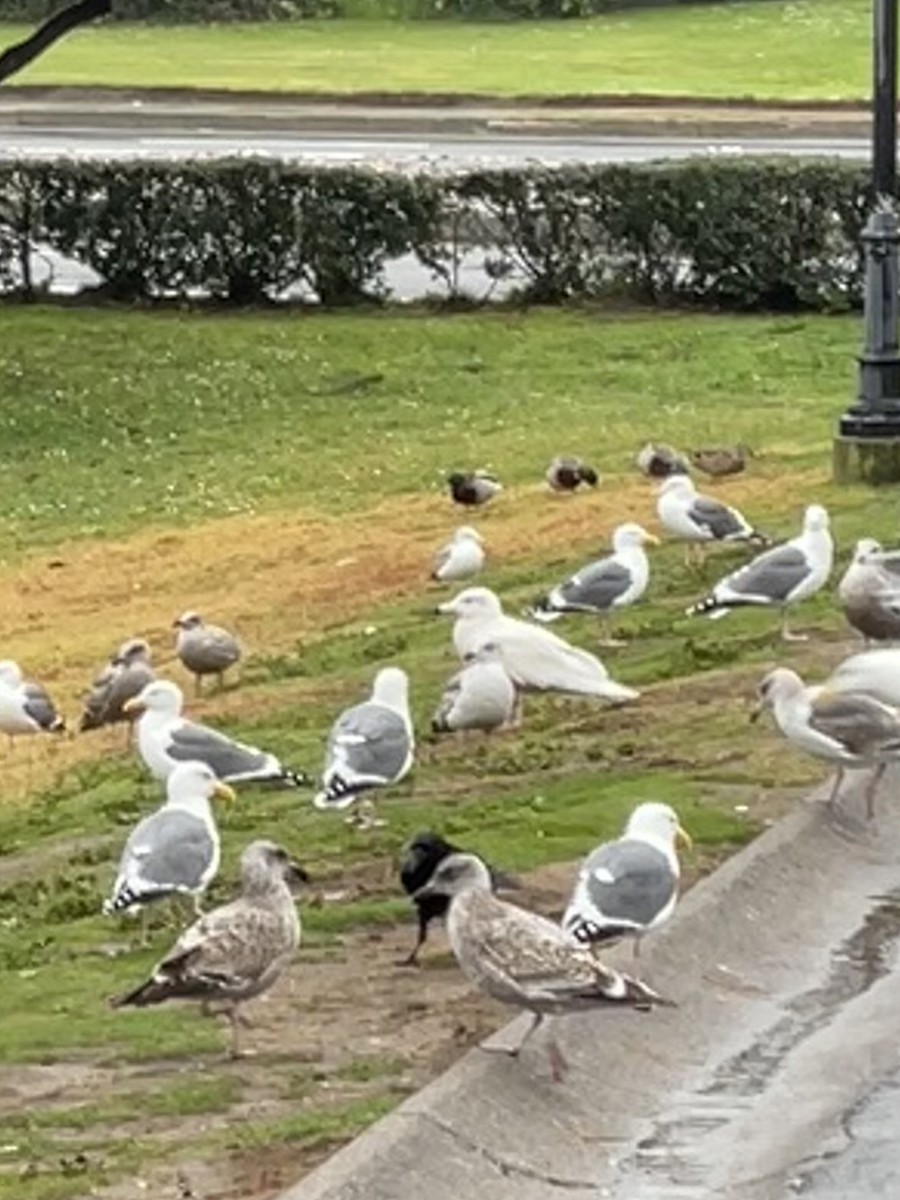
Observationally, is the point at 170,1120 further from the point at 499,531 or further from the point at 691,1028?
the point at 499,531

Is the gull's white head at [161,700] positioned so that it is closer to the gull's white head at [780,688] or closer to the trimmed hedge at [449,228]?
the gull's white head at [780,688]

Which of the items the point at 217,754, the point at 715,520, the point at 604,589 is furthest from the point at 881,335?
the point at 217,754

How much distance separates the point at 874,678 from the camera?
37.8 ft

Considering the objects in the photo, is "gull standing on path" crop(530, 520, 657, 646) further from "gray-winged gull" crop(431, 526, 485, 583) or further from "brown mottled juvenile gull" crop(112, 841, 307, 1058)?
"brown mottled juvenile gull" crop(112, 841, 307, 1058)

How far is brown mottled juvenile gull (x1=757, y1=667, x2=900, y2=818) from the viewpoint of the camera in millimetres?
11055


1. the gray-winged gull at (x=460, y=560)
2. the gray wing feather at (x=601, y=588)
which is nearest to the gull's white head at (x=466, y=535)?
the gray-winged gull at (x=460, y=560)

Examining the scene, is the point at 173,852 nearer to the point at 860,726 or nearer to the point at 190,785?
the point at 190,785

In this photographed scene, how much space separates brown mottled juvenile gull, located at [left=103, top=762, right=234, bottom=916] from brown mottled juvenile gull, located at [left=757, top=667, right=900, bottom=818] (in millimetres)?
2016

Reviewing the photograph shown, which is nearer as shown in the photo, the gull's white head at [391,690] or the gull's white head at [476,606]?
the gull's white head at [391,690]

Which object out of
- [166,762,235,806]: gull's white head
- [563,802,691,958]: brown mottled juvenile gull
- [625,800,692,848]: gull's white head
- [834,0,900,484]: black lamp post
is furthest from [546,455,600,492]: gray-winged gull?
[563,802,691,958]: brown mottled juvenile gull

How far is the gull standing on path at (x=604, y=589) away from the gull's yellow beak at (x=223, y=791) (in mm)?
2818

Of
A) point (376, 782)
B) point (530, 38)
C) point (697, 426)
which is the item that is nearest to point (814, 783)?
point (376, 782)

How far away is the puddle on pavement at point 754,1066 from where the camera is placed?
8.18 metres

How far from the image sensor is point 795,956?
998 cm
